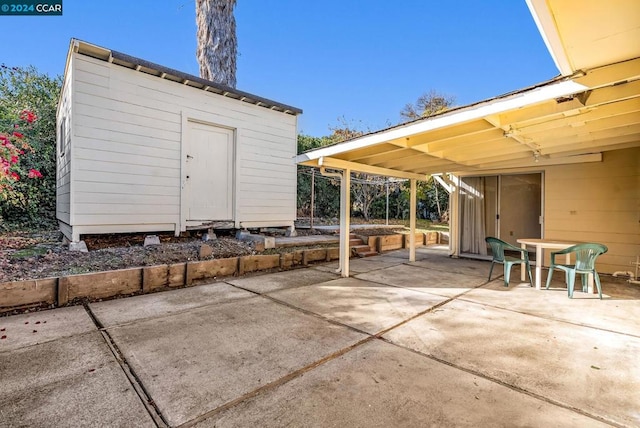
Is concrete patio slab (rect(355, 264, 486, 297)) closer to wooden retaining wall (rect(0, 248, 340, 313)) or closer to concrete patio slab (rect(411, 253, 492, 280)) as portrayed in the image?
concrete patio slab (rect(411, 253, 492, 280))

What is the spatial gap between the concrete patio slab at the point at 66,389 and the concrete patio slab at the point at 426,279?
369 cm

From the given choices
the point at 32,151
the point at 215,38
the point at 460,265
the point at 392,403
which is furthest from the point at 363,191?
the point at 392,403

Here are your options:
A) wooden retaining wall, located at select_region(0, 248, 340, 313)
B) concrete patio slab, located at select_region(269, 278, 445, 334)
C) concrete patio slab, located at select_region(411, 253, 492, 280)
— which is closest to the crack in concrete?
wooden retaining wall, located at select_region(0, 248, 340, 313)

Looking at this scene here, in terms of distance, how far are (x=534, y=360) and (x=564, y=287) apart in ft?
10.4

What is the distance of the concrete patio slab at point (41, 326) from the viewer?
2588mm

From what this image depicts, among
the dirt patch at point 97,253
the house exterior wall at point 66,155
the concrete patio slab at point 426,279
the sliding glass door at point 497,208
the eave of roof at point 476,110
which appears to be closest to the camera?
the eave of roof at point 476,110

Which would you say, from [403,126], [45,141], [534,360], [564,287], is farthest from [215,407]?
[45,141]

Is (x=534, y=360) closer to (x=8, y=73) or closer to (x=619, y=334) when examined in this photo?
(x=619, y=334)

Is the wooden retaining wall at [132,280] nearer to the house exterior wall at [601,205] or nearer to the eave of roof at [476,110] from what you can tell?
the eave of roof at [476,110]

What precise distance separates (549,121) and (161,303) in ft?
17.1

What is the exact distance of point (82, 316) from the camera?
318cm

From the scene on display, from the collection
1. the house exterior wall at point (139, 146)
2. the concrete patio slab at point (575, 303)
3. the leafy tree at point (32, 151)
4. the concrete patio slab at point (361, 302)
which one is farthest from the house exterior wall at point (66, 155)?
the concrete patio slab at point (575, 303)

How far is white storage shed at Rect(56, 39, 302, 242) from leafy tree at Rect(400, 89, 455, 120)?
37.0ft

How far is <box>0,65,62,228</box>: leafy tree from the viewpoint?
23.4 ft
